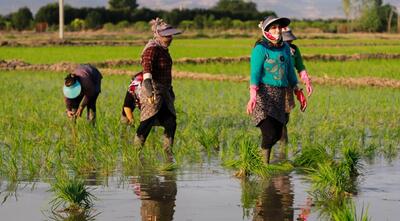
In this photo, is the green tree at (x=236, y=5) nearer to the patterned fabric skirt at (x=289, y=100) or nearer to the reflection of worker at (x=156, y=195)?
the patterned fabric skirt at (x=289, y=100)

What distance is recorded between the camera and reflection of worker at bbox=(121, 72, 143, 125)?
10.4 m

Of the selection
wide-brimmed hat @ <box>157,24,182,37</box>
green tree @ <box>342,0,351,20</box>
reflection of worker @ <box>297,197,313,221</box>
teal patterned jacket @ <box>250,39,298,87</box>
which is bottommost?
green tree @ <box>342,0,351,20</box>

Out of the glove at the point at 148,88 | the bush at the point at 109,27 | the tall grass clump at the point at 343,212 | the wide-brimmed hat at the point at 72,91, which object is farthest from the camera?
the bush at the point at 109,27

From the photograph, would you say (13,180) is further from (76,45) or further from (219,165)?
(76,45)

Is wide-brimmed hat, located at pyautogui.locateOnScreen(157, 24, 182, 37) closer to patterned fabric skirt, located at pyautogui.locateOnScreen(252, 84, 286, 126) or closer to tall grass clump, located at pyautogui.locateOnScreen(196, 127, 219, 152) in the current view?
patterned fabric skirt, located at pyautogui.locateOnScreen(252, 84, 286, 126)

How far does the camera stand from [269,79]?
8797mm

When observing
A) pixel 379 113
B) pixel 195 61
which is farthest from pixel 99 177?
pixel 195 61

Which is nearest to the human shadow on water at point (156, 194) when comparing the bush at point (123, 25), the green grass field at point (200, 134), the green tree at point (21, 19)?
the green grass field at point (200, 134)

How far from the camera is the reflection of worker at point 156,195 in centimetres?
691

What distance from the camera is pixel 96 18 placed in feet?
249

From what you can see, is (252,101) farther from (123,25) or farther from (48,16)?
(48,16)

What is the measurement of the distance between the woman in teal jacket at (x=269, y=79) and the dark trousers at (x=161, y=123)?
1.41 metres

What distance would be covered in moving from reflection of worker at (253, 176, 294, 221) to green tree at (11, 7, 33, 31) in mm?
70435

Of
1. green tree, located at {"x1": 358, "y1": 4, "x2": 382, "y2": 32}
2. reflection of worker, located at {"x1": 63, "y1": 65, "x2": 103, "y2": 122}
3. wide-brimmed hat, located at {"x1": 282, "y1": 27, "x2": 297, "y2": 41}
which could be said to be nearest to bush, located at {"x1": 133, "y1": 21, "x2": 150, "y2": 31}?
green tree, located at {"x1": 358, "y1": 4, "x2": 382, "y2": 32}
